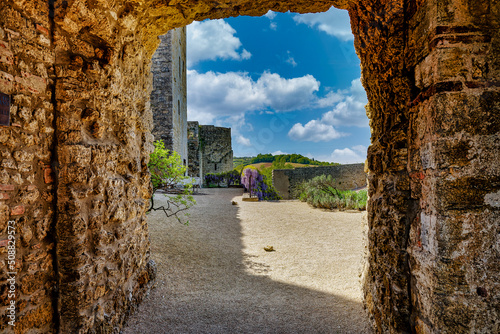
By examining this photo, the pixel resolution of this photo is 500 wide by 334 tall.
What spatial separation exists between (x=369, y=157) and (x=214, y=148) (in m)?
22.1

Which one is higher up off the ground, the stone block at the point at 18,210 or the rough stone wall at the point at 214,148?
the rough stone wall at the point at 214,148

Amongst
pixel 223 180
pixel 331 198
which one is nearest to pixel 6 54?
pixel 331 198

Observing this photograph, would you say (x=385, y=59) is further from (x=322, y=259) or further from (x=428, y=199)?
(x=322, y=259)

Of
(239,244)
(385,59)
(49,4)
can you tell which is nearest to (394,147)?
(385,59)

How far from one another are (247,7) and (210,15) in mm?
406

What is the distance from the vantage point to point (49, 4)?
1.87 m

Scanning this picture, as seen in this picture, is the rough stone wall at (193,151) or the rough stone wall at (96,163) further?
the rough stone wall at (193,151)

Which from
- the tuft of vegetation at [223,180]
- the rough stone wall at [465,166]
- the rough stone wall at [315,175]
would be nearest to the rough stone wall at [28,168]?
the rough stone wall at [465,166]

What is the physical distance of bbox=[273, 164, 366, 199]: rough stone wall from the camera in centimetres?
1792

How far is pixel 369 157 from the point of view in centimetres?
257

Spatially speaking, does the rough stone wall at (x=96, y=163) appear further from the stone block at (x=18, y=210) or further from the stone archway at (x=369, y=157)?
the stone block at (x=18, y=210)

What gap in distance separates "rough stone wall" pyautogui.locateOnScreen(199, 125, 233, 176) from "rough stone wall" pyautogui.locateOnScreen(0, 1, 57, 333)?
22.1 metres

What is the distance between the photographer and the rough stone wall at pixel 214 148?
2403 cm

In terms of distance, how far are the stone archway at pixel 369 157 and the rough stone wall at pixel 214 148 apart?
2152 cm
